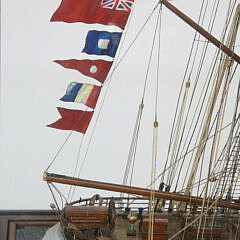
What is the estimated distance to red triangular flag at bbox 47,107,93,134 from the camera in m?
2.77

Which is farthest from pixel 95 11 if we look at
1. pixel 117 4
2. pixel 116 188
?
pixel 116 188

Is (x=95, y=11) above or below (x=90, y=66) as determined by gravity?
above

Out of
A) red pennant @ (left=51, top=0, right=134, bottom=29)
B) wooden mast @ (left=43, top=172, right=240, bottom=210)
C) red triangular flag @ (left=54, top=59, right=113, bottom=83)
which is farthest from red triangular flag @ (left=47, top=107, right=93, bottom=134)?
red pennant @ (left=51, top=0, right=134, bottom=29)

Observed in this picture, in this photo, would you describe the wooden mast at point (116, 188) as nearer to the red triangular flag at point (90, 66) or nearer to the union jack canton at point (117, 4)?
the red triangular flag at point (90, 66)

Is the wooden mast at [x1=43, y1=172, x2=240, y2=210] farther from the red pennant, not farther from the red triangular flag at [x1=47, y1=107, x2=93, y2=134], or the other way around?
the red pennant

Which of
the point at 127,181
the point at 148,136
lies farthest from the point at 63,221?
the point at 148,136

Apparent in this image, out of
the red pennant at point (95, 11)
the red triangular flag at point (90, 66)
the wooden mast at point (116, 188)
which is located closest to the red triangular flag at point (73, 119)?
the red triangular flag at point (90, 66)

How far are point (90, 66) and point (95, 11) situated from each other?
0.28 metres

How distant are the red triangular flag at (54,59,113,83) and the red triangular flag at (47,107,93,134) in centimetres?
21

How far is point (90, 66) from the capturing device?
107 inches

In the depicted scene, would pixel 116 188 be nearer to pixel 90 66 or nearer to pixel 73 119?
pixel 73 119

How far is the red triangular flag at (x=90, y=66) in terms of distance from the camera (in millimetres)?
2715

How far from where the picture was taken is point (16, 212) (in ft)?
11.4

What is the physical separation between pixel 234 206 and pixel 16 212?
1.52 meters
